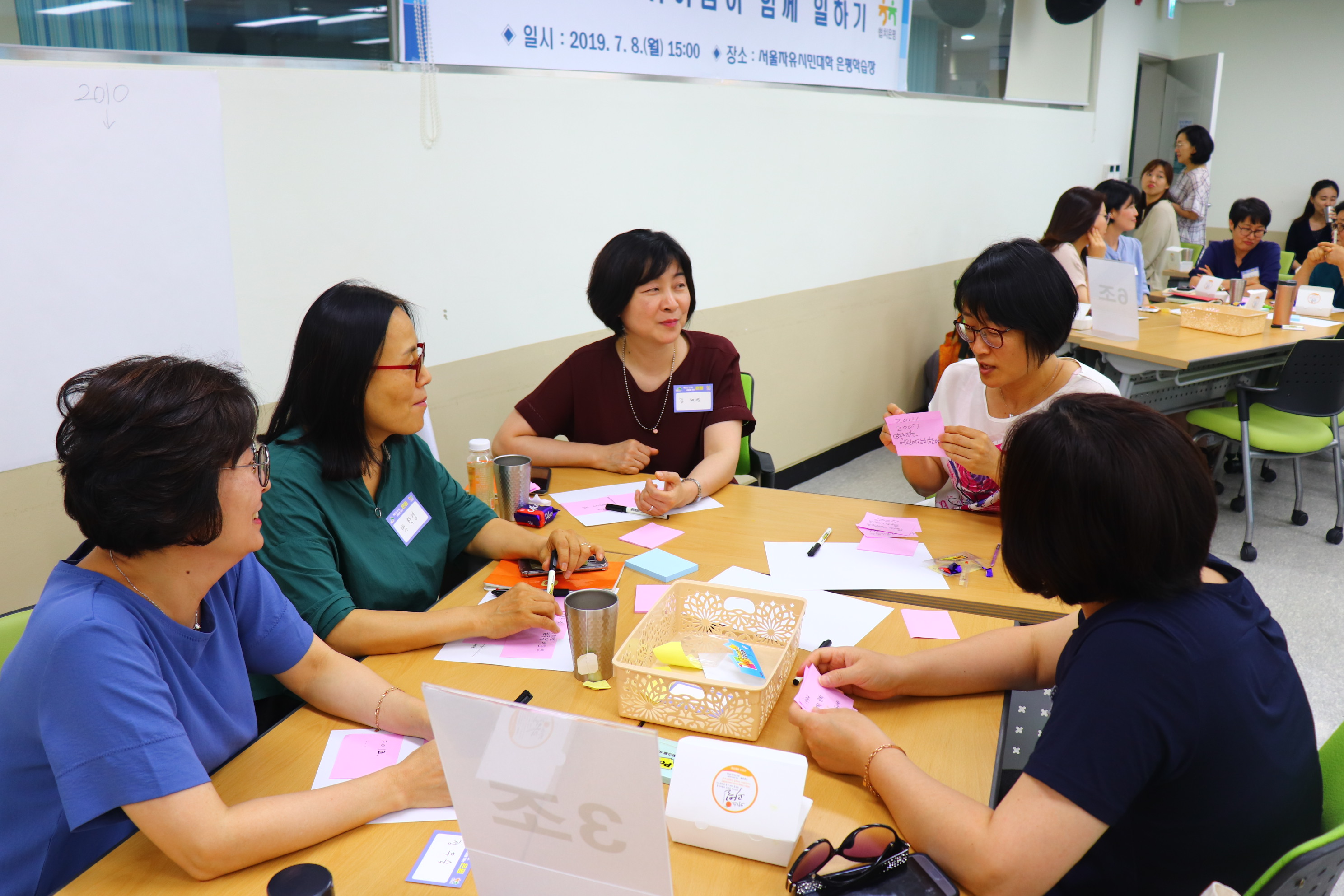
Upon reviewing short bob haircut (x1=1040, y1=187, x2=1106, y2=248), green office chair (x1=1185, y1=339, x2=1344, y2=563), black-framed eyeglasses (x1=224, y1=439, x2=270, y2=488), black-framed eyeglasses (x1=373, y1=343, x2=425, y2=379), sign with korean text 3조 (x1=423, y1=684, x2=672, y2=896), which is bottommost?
green office chair (x1=1185, y1=339, x2=1344, y2=563)

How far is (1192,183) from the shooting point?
7516 mm

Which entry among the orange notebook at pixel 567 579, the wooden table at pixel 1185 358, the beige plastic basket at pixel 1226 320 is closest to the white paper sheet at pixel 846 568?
the orange notebook at pixel 567 579

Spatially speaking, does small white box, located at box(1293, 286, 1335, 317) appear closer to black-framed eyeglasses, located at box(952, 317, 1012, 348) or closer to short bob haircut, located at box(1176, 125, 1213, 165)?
short bob haircut, located at box(1176, 125, 1213, 165)

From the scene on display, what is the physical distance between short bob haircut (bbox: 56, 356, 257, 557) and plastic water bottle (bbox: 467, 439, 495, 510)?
48.7 inches

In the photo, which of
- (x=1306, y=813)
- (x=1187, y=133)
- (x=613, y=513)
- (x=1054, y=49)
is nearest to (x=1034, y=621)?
(x=1306, y=813)

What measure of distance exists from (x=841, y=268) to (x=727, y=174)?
45.0 inches

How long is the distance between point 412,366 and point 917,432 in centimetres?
126

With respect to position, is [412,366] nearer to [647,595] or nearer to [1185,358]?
[647,595]

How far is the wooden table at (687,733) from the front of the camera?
1.15 meters

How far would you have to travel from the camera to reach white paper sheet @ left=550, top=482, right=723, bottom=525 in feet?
7.86

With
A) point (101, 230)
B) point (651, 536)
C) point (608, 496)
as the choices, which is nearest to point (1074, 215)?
point (608, 496)

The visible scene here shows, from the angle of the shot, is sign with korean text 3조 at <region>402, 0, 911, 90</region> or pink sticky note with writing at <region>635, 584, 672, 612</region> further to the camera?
sign with korean text 3조 at <region>402, 0, 911, 90</region>

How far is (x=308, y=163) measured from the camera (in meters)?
2.67

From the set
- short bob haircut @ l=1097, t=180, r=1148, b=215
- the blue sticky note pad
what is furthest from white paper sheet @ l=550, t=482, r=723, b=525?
short bob haircut @ l=1097, t=180, r=1148, b=215
